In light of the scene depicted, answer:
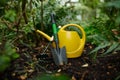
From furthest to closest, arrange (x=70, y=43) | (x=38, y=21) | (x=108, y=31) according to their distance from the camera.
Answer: (x=38, y=21) → (x=70, y=43) → (x=108, y=31)

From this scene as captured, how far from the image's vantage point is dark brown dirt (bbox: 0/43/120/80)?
187 centimetres

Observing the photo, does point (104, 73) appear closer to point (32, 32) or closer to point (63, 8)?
point (32, 32)

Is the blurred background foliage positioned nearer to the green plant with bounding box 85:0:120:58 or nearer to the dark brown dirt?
the green plant with bounding box 85:0:120:58

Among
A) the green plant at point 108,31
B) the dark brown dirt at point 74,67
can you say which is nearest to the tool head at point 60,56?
the dark brown dirt at point 74,67

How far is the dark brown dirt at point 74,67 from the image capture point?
6.12 feet

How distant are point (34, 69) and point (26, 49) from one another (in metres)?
0.46

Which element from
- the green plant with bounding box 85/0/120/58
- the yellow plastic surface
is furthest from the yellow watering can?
the green plant with bounding box 85/0/120/58

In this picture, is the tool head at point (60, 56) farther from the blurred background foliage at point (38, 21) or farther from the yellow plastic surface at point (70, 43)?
the blurred background foliage at point (38, 21)

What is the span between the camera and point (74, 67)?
2031 mm

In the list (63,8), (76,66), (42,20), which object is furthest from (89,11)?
(76,66)

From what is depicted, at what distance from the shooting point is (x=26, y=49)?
2.42 metres

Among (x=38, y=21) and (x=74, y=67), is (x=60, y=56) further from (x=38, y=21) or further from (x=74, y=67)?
(x=38, y=21)

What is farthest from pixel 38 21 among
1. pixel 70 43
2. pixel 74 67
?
pixel 74 67

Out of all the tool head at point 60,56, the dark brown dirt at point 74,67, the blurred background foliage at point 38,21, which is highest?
the blurred background foliage at point 38,21
